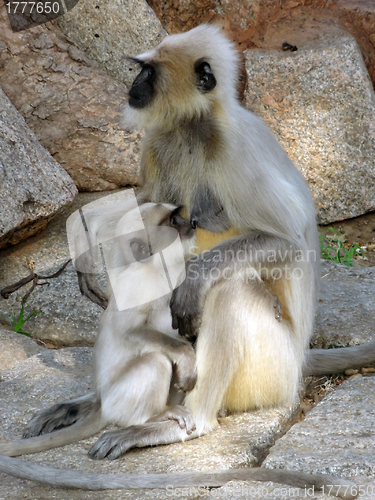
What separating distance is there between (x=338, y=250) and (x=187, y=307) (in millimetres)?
2288

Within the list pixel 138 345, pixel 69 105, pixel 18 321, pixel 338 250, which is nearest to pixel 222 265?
pixel 138 345

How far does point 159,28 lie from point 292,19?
1.18 metres

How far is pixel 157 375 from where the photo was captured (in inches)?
96.2

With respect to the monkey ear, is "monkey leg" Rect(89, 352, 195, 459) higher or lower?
lower

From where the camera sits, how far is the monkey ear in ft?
8.45

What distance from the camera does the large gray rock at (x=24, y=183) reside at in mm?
3818

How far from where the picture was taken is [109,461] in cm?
237

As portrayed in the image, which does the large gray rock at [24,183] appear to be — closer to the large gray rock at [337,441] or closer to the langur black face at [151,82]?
the langur black face at [151,82]

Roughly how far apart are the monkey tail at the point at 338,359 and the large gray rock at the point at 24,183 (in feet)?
6.03

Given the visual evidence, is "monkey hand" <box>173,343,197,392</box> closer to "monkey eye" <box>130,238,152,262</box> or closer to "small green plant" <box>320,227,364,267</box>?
"monkey eye" <box>130,238,152,262</box>

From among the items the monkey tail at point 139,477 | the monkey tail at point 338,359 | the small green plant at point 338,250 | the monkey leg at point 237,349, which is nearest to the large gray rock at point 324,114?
the small green plant at point 338,250

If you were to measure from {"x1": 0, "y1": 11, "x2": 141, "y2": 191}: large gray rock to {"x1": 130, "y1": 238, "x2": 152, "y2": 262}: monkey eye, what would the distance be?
7.21ft

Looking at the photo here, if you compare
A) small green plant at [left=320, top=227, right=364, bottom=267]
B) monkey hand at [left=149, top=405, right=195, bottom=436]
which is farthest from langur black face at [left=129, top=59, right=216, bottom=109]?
small green plant at [left=320, top=227, right=364, bottom=267]

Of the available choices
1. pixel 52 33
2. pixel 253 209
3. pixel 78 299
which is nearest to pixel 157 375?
pixel 253 209
